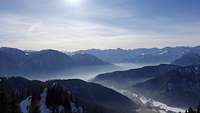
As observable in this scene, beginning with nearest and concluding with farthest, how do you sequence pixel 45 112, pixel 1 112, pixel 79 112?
pixel 1 112, pixel 45 112, pixel 79 112

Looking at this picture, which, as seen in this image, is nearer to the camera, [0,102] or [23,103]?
[0,102]

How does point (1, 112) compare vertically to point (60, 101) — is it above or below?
above

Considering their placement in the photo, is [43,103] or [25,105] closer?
[25,105]

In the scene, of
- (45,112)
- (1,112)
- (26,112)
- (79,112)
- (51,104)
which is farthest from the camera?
(79,112)

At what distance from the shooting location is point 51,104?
15775cm

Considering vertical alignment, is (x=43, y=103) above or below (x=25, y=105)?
below

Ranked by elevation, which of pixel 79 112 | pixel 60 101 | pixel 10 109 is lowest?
pixel 79 112

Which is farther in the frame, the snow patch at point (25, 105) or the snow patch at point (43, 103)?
the snow patch at point (43, 103)

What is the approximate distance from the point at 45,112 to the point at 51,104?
43.8 ft

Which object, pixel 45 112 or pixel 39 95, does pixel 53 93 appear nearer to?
pixel 39 95

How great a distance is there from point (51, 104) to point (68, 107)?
12436mm

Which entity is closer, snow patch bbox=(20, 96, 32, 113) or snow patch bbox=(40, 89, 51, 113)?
snow patch bbox=(20, 96, 32, 113)

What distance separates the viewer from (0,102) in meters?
46.3

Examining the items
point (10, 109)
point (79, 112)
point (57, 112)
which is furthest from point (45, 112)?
point (10, 109)
